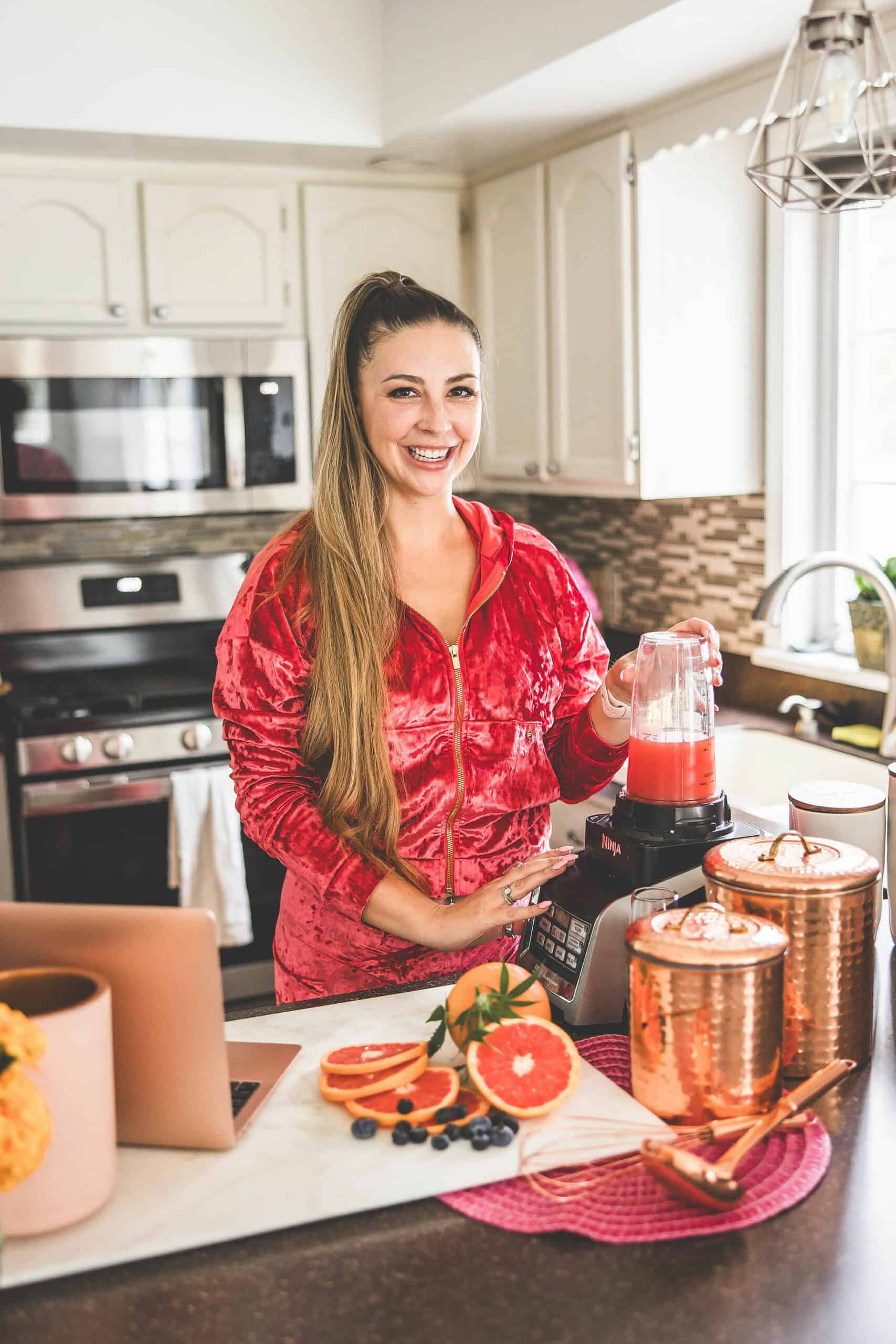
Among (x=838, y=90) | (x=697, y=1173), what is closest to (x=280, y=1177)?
(x=697, y=1173)

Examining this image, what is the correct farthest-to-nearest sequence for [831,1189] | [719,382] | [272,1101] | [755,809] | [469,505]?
[719,382] < [755,809] < [469,505] < [272,1101] < [831,1189]

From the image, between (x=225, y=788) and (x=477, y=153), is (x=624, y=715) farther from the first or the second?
(x=477, y=153)

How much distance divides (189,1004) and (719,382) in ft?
7.39

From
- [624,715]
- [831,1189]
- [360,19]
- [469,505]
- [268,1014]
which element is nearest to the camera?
[831,1189]

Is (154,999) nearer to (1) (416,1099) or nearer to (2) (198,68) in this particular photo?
(1) (416,1099)

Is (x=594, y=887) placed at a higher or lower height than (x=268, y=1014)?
higher

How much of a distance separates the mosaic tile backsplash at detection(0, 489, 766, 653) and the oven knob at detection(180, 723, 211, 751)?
554mm

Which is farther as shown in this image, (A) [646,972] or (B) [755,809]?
(B) [755,809]

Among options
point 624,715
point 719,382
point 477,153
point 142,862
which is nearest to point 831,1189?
point 624,715

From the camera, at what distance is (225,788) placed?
10.4ft

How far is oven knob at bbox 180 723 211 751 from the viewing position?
10.4ft

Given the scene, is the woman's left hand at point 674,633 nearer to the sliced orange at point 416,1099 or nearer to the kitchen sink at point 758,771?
the sliced orange at point 416,1099

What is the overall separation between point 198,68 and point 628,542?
1.61m

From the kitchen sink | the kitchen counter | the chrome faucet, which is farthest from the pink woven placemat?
the kitchen sink
